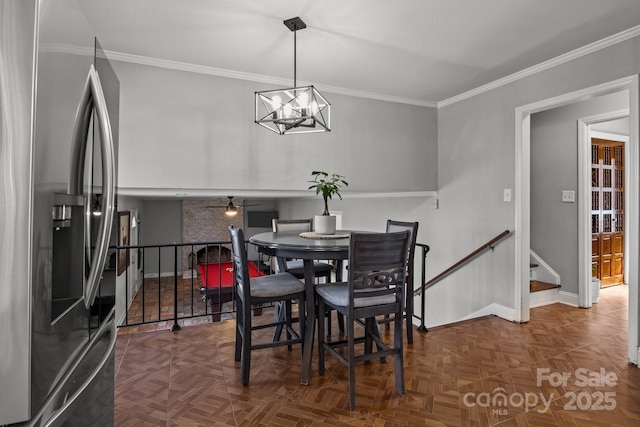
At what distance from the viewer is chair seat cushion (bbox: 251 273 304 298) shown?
2.30 metres

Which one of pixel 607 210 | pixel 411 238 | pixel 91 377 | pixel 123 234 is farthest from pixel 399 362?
pixel 123 234

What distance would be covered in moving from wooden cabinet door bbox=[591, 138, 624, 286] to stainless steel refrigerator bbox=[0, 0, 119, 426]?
5.23 m

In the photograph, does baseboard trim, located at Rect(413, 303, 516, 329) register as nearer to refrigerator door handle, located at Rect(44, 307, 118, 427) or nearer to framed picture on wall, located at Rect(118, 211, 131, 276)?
refrigerator door handle, located at Rect(44, 307, 118, 427)

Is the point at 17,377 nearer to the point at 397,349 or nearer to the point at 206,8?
the point at 397,349

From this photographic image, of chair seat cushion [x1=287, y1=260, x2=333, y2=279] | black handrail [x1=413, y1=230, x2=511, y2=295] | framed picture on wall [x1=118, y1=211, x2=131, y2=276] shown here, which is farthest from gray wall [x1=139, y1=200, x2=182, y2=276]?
chair seat cushion [x1=287, y1=260, x2=333, y2=279]

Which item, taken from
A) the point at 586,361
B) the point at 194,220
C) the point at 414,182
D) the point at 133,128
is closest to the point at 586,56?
the point at 414,182

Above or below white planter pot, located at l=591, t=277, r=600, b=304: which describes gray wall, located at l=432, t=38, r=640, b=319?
above

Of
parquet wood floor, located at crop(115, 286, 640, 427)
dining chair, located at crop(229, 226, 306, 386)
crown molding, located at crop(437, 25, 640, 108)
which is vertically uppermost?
crown molding, located at crop(437, 25, 640, 108)

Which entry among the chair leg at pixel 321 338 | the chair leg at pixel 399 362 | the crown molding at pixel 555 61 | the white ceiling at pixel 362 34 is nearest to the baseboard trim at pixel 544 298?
the crown molding at pixel 555 61

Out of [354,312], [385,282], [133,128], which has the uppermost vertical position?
[133,128]

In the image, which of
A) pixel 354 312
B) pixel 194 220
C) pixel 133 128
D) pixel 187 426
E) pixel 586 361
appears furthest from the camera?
pixel 194 220

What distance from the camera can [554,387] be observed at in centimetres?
225

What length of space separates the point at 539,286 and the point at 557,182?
1.23 m

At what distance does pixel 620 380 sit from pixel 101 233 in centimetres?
312
